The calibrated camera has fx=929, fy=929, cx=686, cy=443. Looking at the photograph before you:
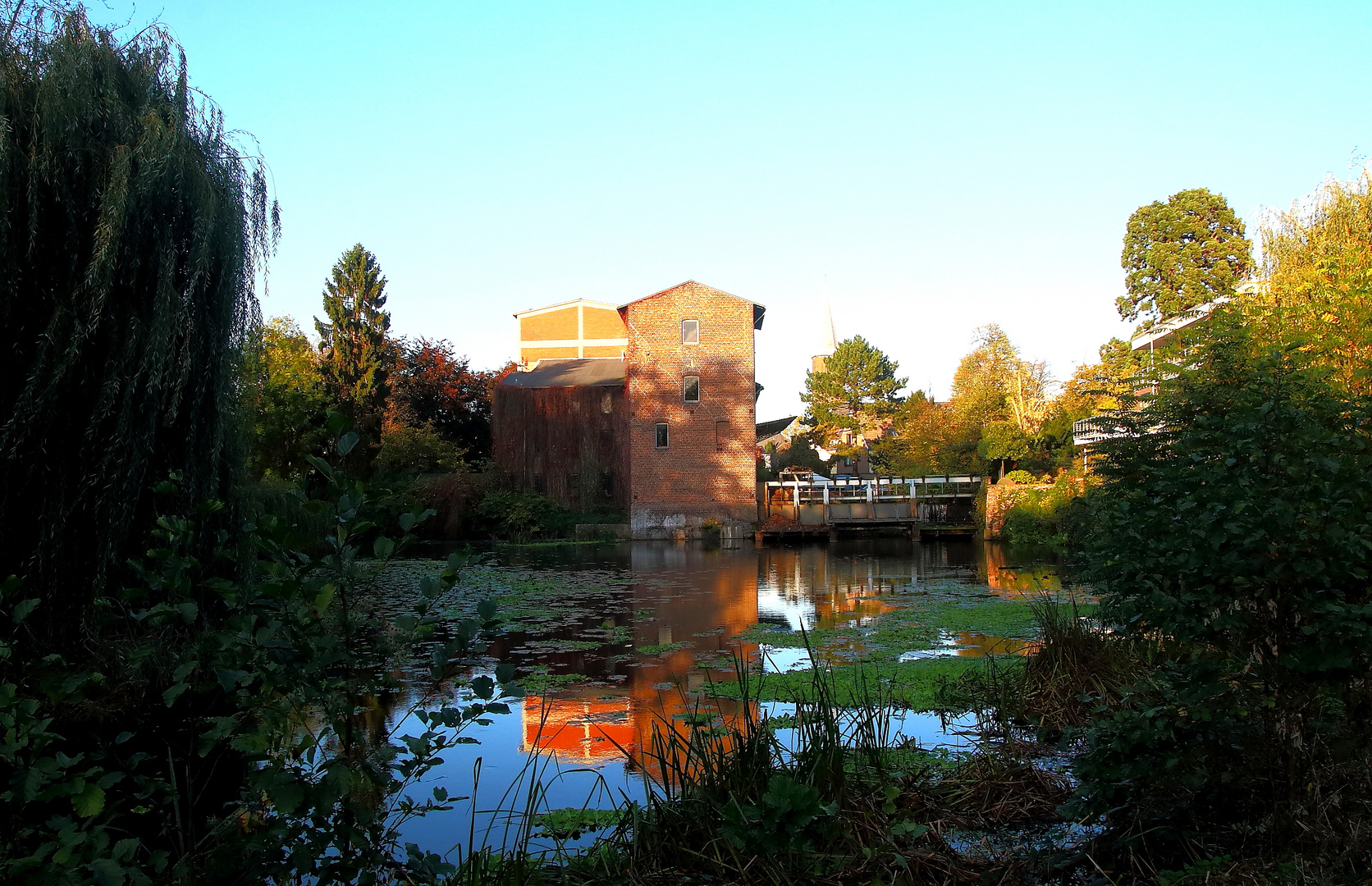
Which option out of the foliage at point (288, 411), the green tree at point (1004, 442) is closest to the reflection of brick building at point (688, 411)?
the green tree at point (1004, 442)

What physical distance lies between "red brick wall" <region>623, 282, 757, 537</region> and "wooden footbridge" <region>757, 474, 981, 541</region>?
4.30ft

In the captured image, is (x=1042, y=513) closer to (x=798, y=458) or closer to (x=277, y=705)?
(x=277, y=705)

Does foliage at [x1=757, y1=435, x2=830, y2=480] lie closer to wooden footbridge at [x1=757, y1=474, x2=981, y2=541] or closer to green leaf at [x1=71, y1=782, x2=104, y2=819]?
wooden footbridge at [x1=757, y1=474, x2=981, y2=541]

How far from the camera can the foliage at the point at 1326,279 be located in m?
9.09

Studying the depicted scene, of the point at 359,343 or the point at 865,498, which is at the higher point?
the point at 359,343

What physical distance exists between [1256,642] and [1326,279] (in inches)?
395

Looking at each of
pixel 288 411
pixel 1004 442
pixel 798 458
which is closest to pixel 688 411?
pixel 1004 442


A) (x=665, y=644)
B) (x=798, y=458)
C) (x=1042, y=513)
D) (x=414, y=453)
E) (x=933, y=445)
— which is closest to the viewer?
(x=665, y=644)

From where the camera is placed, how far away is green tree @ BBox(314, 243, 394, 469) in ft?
129

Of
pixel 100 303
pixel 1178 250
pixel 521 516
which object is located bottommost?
pixel 521 516

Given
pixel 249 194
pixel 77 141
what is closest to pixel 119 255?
pixel 77 141

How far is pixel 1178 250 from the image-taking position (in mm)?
37906

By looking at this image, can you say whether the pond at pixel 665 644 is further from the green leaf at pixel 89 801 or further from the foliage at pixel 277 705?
the green leaf at pixel 89 801

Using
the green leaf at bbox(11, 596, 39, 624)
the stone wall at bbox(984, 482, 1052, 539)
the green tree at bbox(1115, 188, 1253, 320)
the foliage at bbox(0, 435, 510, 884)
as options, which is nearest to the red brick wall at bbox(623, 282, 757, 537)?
Result: the stone wall at bbox(984, 482, 1052, 539)
